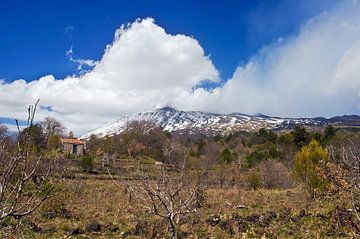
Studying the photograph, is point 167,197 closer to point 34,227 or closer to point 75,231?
point 75,231

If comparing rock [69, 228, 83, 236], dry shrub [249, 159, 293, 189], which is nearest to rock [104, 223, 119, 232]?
rock [69, 228, 83, 236]

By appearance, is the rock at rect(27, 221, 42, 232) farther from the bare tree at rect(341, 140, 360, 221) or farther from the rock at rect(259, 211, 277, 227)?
the bare tree at rect(341, 140, 360, 221)

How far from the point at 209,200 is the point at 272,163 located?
1433cm

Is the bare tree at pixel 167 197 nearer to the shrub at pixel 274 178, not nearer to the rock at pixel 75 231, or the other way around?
the rock at pixel 75 231

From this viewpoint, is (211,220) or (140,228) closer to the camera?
(140,228)

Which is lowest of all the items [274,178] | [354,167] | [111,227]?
[111,227]

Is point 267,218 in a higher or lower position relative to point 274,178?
lower

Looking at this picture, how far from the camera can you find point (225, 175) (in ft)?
117

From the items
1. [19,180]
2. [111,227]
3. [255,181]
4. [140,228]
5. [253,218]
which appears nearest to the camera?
[19,180]

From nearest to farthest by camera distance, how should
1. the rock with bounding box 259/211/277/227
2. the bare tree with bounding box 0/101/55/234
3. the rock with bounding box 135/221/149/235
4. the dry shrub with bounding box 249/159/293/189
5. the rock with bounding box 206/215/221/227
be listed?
the bare tree with bounding box 0/101/55/234
the rock with bounding box 135/221/149/235
the rock with bounding box 259/211/277/227
the rock with bounding box 206/215/221/227
the dry shrub with bounding box 249/159/293/189

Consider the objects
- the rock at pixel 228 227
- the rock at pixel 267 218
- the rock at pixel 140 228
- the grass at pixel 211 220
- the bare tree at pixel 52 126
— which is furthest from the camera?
the bare tree at pixel 52 126

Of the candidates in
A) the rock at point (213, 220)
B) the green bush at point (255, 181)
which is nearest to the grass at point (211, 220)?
the rock at point (213, 220)

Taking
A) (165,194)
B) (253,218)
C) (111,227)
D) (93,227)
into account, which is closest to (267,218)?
(253,218)


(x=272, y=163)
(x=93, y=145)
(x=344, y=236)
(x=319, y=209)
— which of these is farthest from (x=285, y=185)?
(x=93, y=145)
